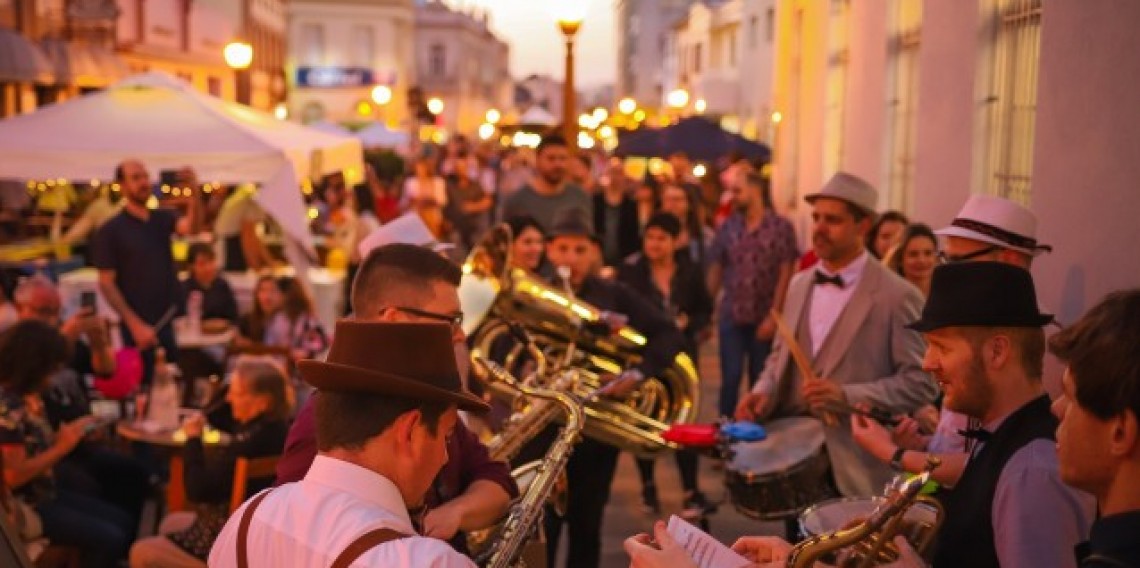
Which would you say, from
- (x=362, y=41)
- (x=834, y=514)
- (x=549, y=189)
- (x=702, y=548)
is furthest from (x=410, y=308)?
(x=362, y=41)

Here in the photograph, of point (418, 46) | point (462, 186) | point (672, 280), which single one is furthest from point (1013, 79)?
point (418, 46)

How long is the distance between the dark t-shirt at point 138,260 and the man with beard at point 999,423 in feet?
25.9

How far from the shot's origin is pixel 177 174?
12.5m

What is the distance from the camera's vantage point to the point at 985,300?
3902mm

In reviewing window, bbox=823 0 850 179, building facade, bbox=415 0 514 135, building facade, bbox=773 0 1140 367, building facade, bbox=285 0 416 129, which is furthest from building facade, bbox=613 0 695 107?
building facade, bbox=773 0 1140 367

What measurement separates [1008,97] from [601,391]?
3.46 metres

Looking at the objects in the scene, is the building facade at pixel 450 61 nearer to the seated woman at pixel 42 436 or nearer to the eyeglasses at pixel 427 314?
the seated woman at pixel 42 436

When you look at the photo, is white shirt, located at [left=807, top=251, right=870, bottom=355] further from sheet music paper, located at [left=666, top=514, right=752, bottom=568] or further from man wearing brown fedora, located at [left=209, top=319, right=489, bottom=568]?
man wearing brown fedora, located at [left=209, top=319, right=489, bottom=568]

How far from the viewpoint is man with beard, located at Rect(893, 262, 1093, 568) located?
11.1 ft

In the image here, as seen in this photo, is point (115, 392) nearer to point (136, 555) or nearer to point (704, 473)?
point (136, 555)

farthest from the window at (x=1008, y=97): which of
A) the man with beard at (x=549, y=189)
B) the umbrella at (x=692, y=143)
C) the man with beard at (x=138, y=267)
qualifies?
the umbrella at (x=692, y=143)

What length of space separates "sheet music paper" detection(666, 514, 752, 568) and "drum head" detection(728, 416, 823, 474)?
2656mm

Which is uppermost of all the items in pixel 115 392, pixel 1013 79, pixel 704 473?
pixel 1013 79

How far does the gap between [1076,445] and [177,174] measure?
34.9ft
